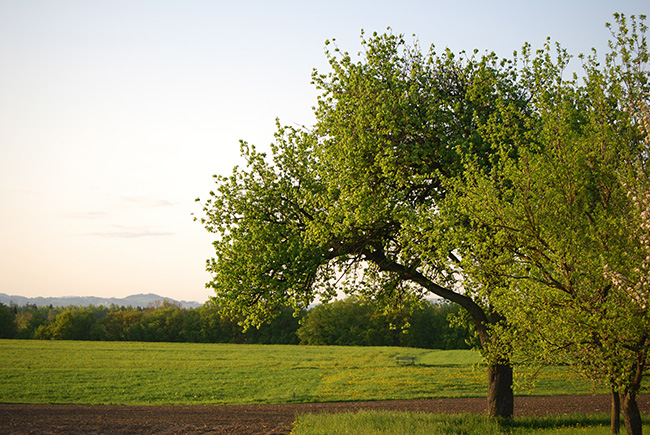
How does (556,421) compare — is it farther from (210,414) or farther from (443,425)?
(210,414)

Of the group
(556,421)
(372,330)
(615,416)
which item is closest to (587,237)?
(615,416)

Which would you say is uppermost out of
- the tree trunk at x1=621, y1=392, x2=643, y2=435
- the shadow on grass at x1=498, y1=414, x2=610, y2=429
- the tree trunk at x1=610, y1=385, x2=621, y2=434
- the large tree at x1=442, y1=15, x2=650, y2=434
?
the large tree at x1=442, y1=15, x2=650, y2=434

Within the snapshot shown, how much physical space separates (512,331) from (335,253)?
682 cm

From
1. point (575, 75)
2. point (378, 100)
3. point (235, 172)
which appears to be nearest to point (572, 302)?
point (575, 75)

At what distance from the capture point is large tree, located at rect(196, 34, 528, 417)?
60.3 feet

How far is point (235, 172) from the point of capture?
20.2 meters

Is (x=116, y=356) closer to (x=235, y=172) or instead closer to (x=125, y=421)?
(x=125, y=421)

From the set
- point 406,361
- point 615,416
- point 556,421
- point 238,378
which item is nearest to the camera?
point 615,416

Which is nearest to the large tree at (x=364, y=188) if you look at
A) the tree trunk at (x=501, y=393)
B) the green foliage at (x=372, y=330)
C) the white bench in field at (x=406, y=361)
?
the tree trunk at (x=501, y=393)

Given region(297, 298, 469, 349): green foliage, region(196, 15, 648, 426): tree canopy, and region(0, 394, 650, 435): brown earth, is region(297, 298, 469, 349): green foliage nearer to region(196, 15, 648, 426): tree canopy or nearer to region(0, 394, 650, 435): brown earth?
region(0, 394, 650, 435): brown earth

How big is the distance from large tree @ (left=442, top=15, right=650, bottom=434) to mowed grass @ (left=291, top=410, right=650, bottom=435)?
17.5 feet

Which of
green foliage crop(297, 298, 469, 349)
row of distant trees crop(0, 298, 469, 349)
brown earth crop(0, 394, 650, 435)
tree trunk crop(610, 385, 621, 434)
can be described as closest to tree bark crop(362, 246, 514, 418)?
tree trunk crop(610, 385, 621, 434)

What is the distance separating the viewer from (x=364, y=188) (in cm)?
1767

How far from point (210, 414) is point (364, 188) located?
17552 millimetres
